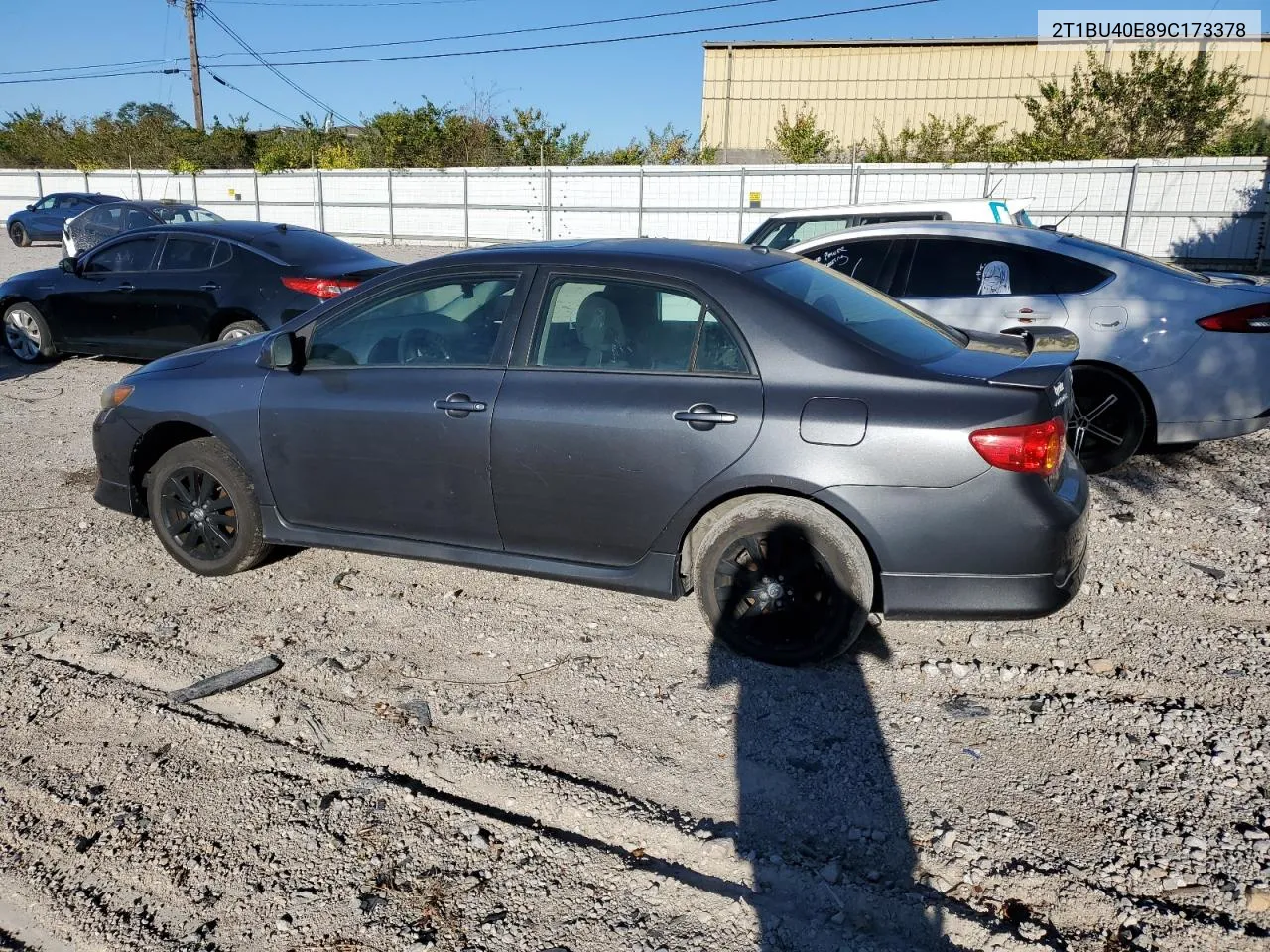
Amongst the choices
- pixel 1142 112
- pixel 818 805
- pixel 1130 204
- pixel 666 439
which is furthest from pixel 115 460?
pixel 1142 112

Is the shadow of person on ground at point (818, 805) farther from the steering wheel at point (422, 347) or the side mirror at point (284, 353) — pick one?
the side mirror at point (284, 353)

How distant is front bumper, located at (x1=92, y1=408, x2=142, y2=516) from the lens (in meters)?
4.98

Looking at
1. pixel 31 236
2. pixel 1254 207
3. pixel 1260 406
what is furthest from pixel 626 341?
pixel 31 236

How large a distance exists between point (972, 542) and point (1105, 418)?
10.8ft

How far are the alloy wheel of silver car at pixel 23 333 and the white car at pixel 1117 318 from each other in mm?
8703

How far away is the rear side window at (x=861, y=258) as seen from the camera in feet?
22.6

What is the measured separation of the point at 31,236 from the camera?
2791 cm

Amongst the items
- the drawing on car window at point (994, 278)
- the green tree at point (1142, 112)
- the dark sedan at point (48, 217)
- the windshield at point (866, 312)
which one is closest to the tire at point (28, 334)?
the windshield at point (866, 312)

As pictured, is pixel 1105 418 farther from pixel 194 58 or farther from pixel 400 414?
pixel 194 58

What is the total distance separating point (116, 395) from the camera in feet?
16.6

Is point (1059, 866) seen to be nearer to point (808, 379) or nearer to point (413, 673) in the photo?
point (808, 379)

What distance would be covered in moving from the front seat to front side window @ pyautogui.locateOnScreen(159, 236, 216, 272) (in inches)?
251

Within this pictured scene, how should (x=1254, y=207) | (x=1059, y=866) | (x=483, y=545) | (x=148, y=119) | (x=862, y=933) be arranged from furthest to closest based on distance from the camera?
(x=148, y=119) < (x=1254, y=207) < (x=483, y=545) < (x=1059, y=866) < (x=862, y=933)

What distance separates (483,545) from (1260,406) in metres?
4.77
